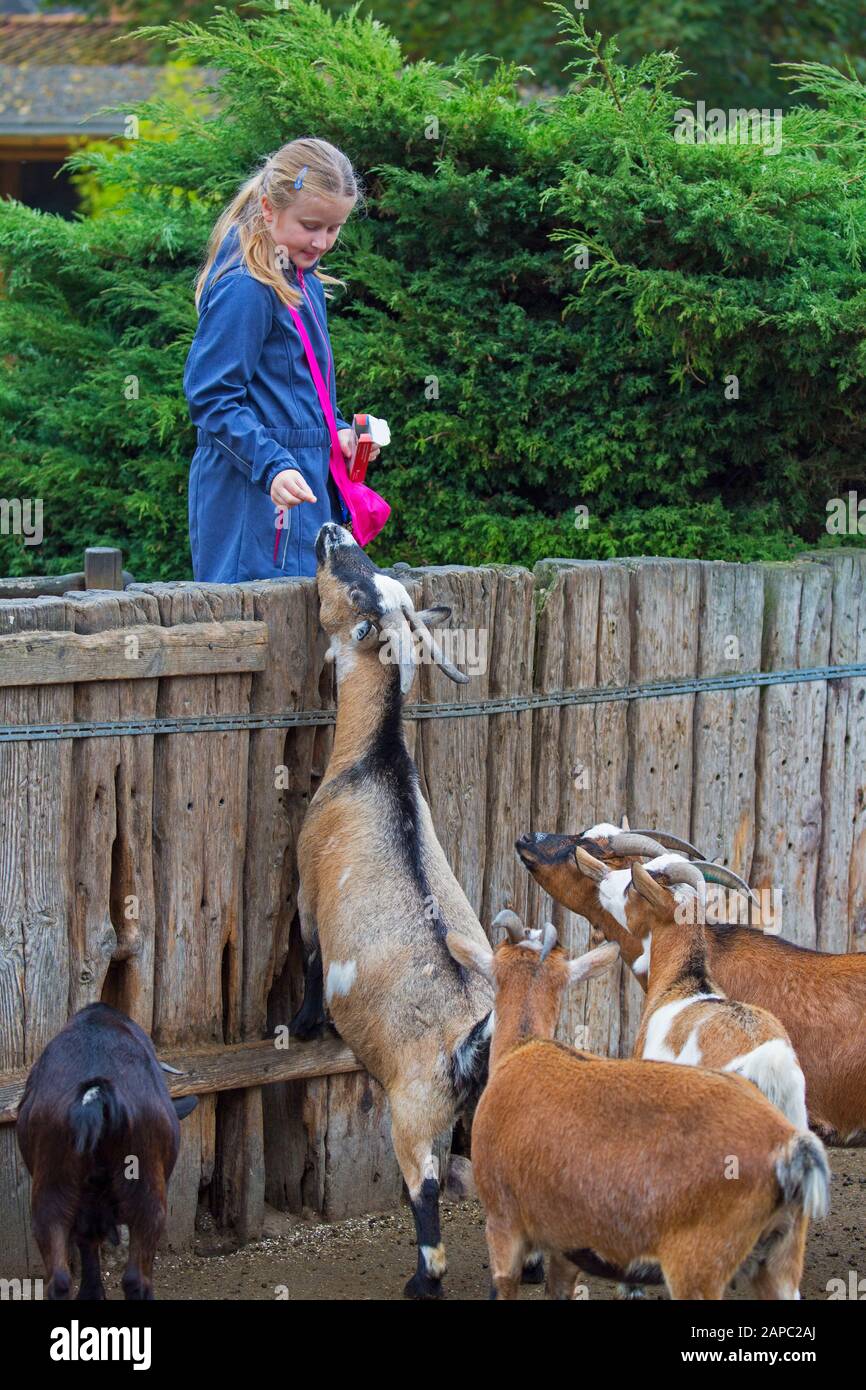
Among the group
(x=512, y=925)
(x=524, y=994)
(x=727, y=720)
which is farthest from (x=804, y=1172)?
(x=727, y=720)

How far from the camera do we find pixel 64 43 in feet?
87.9

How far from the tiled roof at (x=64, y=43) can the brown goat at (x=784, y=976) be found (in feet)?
74.7

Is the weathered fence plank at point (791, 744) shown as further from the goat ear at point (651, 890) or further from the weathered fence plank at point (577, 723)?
the goat ear at point (651, 890)

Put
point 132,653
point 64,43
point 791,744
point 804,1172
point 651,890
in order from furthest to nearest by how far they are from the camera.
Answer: point 64,43
point 791,744
point 132,653
point 651,890
point 804,1172

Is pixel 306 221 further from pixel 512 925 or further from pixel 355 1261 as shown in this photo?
pixel 355 1261

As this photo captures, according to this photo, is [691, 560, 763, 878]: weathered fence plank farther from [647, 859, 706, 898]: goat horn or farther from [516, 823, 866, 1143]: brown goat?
[647, 859, 706, 898]: goat horn

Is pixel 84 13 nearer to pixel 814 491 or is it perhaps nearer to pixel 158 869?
pixel 814 491

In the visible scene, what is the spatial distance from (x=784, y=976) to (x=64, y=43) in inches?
993

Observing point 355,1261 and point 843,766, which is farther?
point 843,766

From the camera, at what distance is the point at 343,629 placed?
537cm

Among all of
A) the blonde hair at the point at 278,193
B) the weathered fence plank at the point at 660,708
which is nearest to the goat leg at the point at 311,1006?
the weathered fence plank at the point at 660,708

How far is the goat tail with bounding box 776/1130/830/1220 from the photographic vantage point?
12.9 feet

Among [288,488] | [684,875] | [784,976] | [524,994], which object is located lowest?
[784,976]
